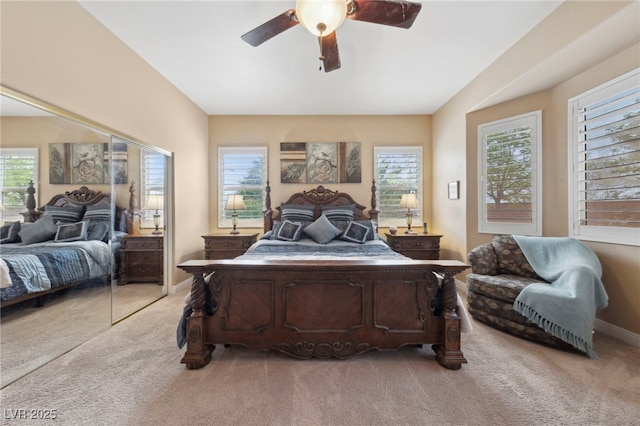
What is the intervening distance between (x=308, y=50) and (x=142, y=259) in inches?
135

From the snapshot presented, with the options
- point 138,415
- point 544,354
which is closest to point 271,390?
point 138,415

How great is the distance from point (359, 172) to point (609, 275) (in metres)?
3.22

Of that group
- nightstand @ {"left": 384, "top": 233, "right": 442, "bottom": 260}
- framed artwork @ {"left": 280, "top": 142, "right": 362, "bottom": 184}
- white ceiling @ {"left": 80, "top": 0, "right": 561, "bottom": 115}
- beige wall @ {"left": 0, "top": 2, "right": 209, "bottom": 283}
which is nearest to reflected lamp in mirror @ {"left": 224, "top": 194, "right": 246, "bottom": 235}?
beige wall @ {"left": 0, "top": 2, "right": 209, "bottom": 283}

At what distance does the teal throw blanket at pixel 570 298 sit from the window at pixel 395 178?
2190mm

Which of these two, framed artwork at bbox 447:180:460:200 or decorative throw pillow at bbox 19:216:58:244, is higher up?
framed artwork at bbox 447:180:460:200

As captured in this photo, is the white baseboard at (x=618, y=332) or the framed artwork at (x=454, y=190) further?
the framed artwork at (x=454, y=190)

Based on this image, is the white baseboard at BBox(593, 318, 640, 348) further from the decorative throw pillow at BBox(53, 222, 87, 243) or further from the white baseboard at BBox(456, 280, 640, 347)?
the decorative throw pillow at BBox(53, 222, 87, 243)

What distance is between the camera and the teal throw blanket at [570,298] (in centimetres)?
198

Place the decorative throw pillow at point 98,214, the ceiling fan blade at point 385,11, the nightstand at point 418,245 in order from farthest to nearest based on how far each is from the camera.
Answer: the nightstand at point 418,245
the decorative throw pillow at point 98,214
the ceiling fan blade at point 385,11

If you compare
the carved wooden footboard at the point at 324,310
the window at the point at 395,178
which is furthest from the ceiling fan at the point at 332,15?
the window at the point at 395,178

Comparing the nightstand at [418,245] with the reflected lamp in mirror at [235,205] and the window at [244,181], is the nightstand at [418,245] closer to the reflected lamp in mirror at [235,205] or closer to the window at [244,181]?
the window at [244,181]

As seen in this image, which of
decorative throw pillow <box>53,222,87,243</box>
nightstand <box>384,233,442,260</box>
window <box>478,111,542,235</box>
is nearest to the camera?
decorative throw pillow <box>53,222,87,243</box>

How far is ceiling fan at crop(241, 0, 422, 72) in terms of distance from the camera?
1.53 meters

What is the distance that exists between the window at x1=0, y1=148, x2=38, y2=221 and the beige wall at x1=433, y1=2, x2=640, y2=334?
4518 mm
